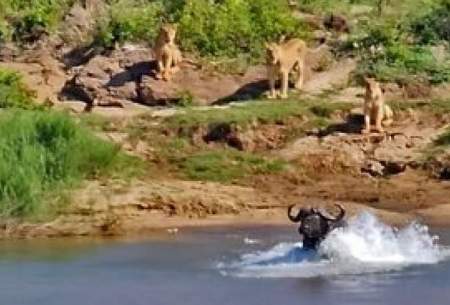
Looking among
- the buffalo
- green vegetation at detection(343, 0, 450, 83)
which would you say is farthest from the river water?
green vegetation at detection(343, 0, 450, 83)

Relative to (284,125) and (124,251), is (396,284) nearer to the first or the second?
(124,251)

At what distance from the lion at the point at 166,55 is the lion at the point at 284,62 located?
5.31ft

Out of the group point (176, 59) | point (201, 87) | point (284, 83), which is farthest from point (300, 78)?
point (176, 59)

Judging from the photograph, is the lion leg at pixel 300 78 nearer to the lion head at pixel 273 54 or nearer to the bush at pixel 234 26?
the lion head at pixel 273 54

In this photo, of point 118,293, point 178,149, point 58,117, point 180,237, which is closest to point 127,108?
point 178,149

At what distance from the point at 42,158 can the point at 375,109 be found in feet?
17.0

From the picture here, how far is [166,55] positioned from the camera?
26938 mm

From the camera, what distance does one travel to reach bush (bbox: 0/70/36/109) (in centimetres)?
2598

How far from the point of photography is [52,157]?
71.9 ft

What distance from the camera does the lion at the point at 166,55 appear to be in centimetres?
2698

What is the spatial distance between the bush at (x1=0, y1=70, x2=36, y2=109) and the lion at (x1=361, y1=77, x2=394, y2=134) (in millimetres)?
5250

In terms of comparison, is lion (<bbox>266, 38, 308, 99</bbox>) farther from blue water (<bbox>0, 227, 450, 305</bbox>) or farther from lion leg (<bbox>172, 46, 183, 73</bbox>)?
blue water (<bbox>0, 227, 450, 305</bbox>)

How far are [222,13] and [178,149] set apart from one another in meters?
Answer: 5.02

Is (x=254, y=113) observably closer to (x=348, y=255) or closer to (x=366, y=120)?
(x=366, y=120)
